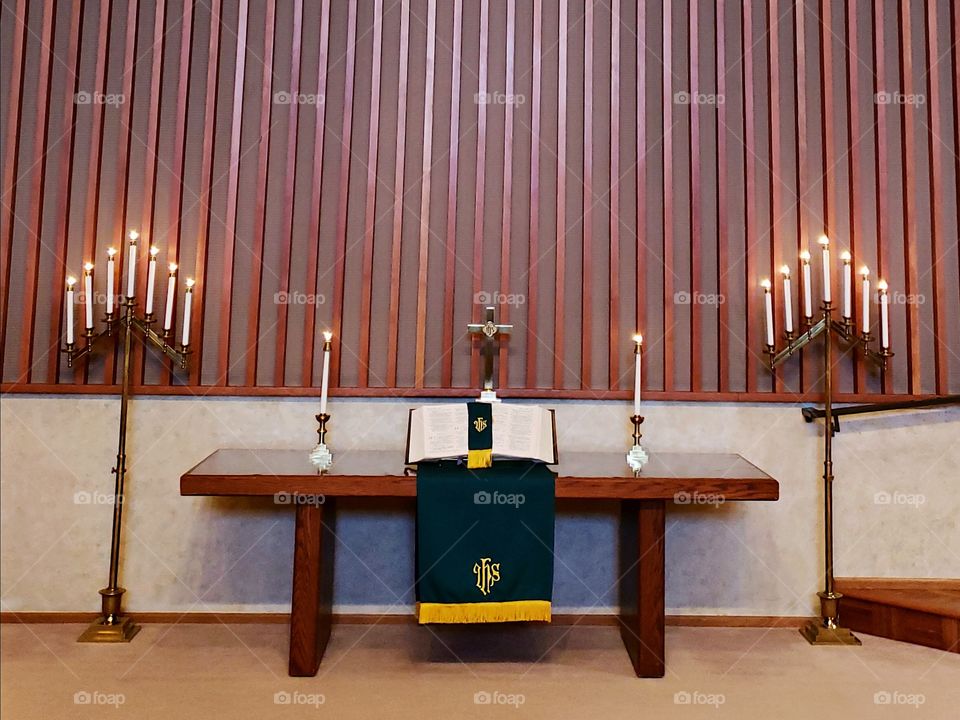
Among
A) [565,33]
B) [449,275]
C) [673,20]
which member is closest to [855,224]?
[673,20]

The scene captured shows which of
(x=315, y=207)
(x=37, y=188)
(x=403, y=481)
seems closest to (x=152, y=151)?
(x=37, y=188)

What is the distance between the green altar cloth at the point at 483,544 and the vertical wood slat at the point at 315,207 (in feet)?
3.26

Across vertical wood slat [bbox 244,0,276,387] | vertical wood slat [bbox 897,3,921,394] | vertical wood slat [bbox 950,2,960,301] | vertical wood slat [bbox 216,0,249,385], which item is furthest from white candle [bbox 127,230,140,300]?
vertical wood slat [bbox 950,2,960,301]

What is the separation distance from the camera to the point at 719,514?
339 centimetres

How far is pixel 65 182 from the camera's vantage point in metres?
3.38

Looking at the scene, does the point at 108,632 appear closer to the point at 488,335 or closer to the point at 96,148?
the point at 488,335

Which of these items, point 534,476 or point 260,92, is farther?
point 260,92

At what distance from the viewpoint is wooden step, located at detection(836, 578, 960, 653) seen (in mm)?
3020

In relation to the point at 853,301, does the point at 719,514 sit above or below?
below

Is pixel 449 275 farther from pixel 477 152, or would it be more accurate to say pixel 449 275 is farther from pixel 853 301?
pixel 853 301

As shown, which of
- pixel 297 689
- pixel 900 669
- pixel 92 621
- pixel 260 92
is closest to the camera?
pixel 297 689

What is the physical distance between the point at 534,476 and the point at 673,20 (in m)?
2.24

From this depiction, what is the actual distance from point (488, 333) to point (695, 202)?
1128 mm

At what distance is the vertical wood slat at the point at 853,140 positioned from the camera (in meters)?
3.49
